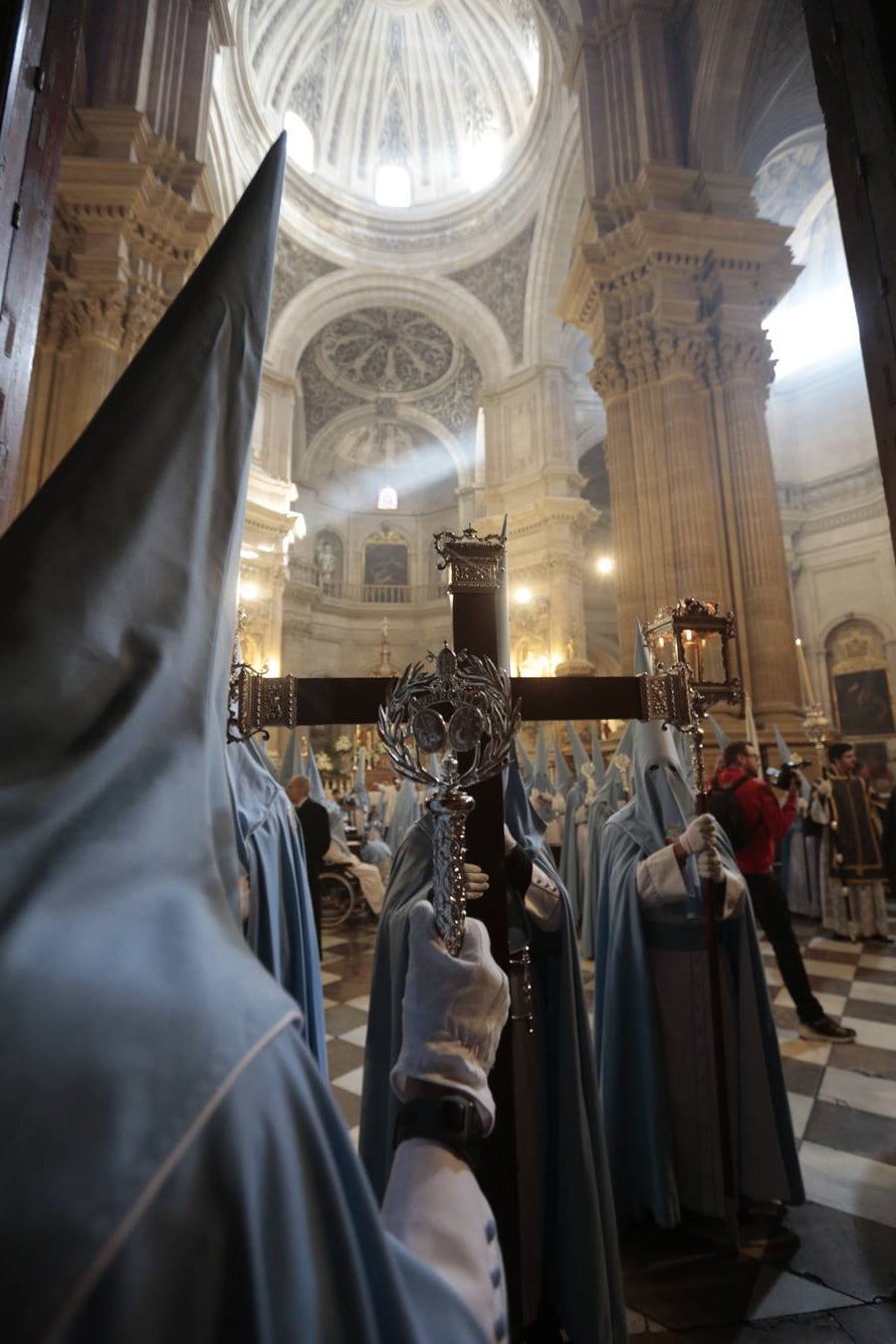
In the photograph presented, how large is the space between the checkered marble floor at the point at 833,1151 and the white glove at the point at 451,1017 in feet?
4.98

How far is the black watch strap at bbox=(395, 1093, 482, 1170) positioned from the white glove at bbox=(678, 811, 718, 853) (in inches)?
51.3

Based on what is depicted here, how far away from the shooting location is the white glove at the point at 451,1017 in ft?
2.37

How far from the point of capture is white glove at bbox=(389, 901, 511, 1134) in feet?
2.37

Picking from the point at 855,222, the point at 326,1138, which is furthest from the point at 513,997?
the point at 855,222

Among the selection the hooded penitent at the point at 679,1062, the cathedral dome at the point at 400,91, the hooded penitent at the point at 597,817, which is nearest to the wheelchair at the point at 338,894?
the hooded penitent at the point at 597,817

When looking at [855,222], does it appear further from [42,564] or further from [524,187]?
[524,187]

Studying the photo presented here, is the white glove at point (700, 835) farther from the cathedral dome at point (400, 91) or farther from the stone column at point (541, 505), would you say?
the cathedral dome at point (400, 91)

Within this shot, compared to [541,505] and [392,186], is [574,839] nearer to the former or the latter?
[541,505]

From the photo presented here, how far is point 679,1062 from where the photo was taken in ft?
7.04

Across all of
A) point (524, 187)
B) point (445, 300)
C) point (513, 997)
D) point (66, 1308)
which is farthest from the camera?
point (445, 300)

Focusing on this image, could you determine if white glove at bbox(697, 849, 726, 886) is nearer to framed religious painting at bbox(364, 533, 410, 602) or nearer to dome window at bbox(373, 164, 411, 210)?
dome window at bbox(373, 164, 411, 210)

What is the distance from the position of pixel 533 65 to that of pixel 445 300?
572cm

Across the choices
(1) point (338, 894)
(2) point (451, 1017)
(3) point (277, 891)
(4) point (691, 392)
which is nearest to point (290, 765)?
(3) point (277, 891)

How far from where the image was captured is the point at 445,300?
1744 cm
